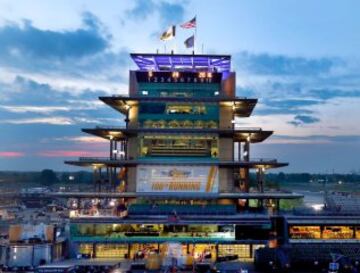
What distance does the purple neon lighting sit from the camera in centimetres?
8406

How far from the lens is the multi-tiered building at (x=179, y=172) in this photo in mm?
73000

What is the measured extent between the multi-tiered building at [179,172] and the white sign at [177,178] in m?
0.15

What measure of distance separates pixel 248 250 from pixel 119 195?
20.4 m

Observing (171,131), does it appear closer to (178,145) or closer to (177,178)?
(178,145)

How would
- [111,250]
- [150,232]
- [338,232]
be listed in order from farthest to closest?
[338,232] < [150,232] < [111,250]

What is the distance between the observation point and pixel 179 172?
3100 inches

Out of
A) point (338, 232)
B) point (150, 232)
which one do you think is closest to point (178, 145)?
point (150, 232)

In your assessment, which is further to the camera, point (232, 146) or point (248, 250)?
point (232, 146)

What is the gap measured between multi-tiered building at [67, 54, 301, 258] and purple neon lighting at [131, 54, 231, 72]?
169 mm

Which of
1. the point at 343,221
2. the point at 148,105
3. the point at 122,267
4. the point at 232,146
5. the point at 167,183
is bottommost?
the point at 122,267

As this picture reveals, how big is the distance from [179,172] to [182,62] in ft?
62.8

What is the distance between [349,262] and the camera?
204 ft

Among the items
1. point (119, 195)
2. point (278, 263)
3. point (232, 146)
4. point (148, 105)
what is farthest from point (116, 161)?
point (278, 263)

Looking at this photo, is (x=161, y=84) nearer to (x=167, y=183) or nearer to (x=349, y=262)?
(x=167, y=183)
